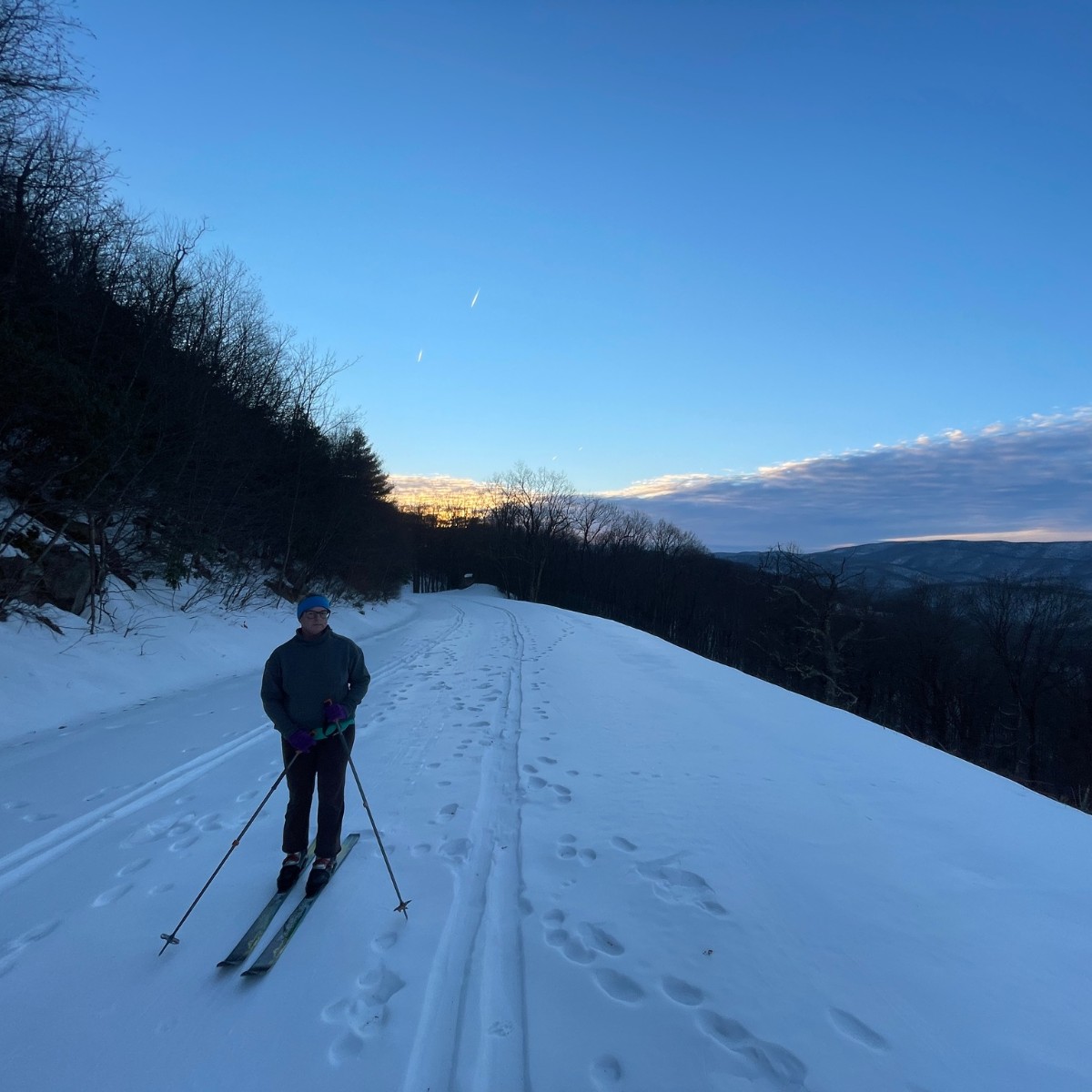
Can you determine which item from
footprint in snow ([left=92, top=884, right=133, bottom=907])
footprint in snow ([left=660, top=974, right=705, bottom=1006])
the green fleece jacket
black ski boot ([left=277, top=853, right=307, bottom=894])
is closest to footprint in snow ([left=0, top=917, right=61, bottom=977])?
footprint in snow ([left=92, top=884, right=133, bottom=907])

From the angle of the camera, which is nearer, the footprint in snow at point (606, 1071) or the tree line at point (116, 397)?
the footprint in snow at point (606, 1071)

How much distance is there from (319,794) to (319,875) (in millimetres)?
492

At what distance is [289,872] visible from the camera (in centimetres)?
349

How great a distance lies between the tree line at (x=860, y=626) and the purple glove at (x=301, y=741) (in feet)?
88.2

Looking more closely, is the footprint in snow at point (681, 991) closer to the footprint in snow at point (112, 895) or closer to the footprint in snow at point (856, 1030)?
the footprint in snow at point (856, 1030)

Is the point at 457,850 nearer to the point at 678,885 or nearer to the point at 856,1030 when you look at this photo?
the point at 678,885

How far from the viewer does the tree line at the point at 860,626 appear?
33.9 meters

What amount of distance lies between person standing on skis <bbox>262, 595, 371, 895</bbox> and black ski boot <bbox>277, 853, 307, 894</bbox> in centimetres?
Result: 1

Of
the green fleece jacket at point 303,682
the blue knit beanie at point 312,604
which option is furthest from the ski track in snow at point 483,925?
the blue knit beanie at point 312,604

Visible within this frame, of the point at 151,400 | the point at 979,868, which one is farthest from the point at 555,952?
the point at 151,400

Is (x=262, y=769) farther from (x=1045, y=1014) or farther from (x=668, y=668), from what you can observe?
(x=668, y=668)

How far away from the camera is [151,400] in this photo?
1141 cm

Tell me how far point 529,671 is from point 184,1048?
888 centimetres

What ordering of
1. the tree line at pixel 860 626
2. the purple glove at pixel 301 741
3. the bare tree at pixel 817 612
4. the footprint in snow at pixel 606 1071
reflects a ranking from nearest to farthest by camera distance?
the footprint in snow at pixel 606 1071
the purple glove at pixel 301 741
the bare tree at pixel 817 612
the tree line at pixel 860 626
